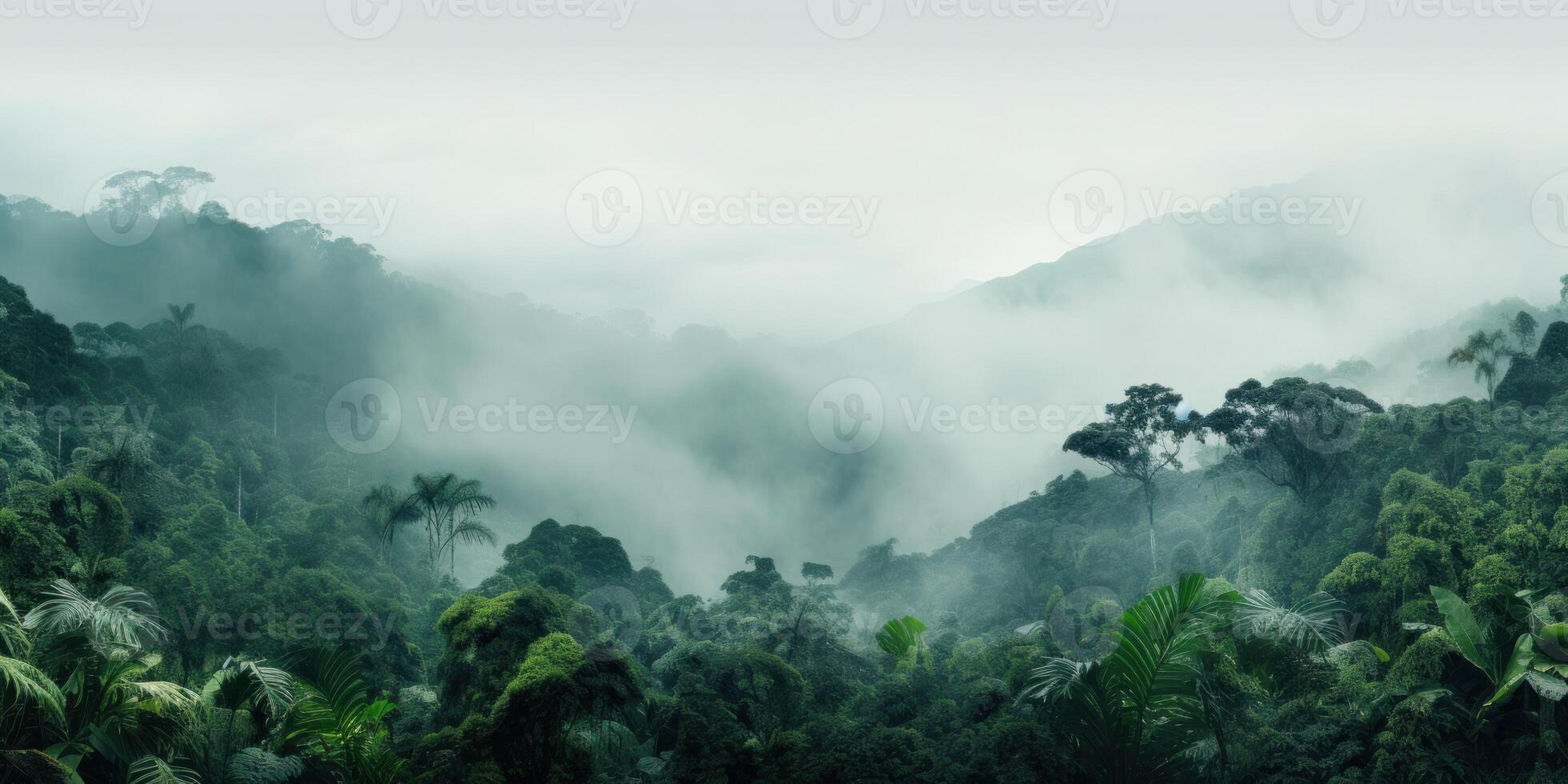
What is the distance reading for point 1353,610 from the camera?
1001 inches

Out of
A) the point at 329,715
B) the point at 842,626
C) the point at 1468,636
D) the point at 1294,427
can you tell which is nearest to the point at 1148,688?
the point at 1468,636

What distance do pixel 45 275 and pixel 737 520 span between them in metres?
63.5

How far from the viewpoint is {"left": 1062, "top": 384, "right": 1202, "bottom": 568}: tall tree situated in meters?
44.8

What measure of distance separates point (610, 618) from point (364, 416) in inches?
1705

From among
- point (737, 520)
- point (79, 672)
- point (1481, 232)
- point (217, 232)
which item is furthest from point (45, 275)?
point (1481, 232)

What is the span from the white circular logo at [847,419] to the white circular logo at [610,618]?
67.9 meters

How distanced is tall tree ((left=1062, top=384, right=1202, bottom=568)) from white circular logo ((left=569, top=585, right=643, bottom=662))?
59.7ft

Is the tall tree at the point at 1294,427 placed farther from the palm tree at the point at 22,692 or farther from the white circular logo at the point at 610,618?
the palm tree at the point at 22,692

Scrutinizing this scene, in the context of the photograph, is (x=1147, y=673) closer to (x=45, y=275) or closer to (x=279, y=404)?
(x=279, y=404)

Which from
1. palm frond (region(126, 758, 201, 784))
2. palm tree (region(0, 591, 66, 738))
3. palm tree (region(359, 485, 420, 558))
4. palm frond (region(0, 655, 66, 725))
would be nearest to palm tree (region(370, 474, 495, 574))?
palm tree (region(359, 485, 420, 558))

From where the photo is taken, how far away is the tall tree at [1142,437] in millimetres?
44750

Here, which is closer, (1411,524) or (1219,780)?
(1219,780)

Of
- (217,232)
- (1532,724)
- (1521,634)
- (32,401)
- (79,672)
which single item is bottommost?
(1532,724)

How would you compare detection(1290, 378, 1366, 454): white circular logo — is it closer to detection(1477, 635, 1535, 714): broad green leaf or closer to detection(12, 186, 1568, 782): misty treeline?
detection(12, 186, 1568, 782): misty treeline
